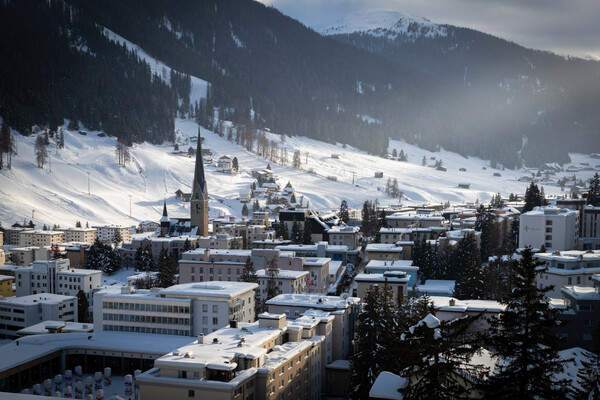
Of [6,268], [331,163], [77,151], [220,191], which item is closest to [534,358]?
[6,268]

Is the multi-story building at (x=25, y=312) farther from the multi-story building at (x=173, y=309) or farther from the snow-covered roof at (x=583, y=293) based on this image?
the snow-covered roof at (x=583, y=293)

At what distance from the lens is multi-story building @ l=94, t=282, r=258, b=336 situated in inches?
1264

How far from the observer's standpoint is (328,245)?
189 ft

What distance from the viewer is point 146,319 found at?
32.7 meters

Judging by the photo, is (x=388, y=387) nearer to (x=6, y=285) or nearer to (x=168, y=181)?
(x=6, y=285)

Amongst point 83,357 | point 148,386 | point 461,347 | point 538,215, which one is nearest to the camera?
point 461,347

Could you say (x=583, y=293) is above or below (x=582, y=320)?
above

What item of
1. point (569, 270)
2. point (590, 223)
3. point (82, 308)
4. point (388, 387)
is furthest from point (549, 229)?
point (388, 387)

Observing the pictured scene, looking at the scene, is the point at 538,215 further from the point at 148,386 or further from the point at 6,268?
the point at 6,268

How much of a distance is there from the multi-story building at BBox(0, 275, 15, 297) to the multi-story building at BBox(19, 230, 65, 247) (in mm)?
15905

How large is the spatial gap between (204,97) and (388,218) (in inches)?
3367

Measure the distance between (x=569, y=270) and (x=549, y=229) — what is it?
12.6 metres

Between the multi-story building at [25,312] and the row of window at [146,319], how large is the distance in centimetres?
724

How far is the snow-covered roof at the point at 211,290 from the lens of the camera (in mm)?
32188
